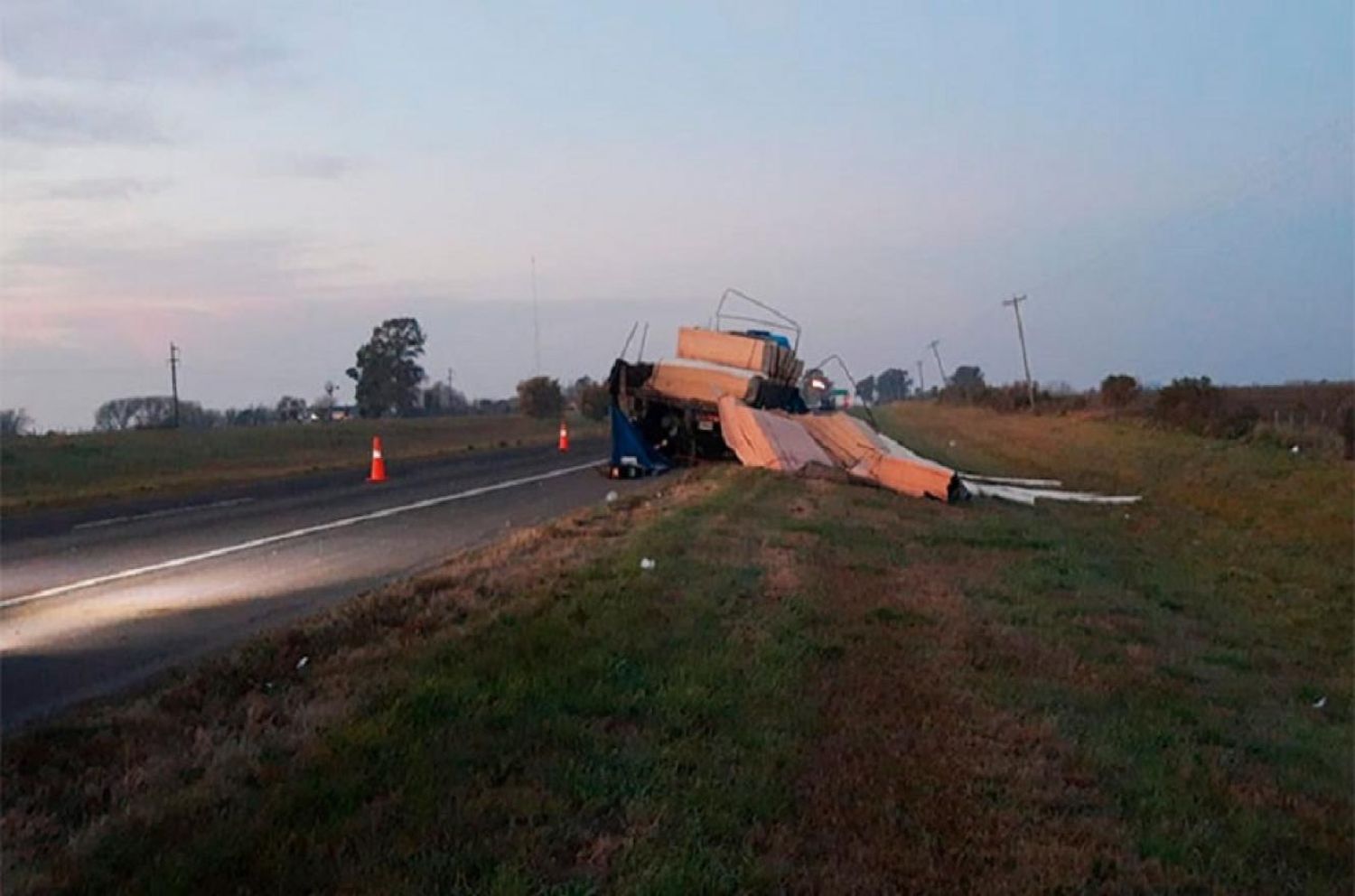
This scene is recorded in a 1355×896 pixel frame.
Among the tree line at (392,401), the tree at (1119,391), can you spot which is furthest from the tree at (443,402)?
the tree at (1119,391)

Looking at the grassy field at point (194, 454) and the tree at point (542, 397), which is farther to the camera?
the tree at point (542, 397)

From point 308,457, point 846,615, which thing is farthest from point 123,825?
point 308,457

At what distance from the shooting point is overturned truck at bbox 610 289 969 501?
23.7m

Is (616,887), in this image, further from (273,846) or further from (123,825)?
(123,825)

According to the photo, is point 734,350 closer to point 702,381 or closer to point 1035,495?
point 702,381

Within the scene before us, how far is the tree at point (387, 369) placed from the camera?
9138 cm

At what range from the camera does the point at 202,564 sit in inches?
540

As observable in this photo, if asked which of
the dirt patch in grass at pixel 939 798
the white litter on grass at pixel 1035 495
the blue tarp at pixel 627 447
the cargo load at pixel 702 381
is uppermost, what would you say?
the cargo load at pixel 702 381

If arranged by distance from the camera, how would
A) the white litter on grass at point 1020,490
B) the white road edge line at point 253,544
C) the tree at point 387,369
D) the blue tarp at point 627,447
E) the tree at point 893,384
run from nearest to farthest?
the white road edge line at point 253,544, the white litter on grass at point 1020,490, the blue tarp at point 627,447, the tree at point 387,369, the tree at point 893,384

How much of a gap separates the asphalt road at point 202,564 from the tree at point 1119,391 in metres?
43.5

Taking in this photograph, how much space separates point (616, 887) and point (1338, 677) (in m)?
8.89

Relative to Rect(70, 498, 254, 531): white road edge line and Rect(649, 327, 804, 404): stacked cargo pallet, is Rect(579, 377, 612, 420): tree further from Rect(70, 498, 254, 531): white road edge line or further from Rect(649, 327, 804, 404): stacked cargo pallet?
Rect(70, 498, 254, 531): white road edge line

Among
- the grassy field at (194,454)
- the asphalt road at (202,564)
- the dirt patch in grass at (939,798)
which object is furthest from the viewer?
the grassy field at (194,454)

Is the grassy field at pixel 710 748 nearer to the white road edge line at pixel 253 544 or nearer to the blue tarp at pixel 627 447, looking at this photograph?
the white road edge line at pixel 253 544
